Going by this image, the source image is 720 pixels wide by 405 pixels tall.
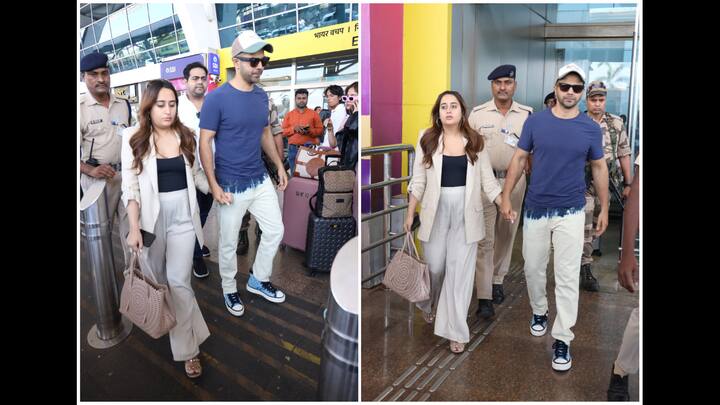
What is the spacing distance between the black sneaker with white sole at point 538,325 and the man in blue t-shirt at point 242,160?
145 centimetres

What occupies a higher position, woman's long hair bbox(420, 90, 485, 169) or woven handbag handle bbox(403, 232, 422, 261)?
woman's long hair bbox(420, 90, 485, 169)

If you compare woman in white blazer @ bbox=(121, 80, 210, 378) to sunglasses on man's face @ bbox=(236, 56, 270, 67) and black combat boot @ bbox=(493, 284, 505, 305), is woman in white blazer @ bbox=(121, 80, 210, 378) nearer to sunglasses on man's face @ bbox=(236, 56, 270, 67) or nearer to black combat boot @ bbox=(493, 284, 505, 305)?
sunglasses on man's face @ bbox=(236, 56, 270, 67)

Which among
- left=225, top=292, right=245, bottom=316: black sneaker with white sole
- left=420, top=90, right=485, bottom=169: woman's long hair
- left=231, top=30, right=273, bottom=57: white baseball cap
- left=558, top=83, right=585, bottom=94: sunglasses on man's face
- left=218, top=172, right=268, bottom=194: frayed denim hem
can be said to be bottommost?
left=225, top=292, right=245, bottom=316: black sneaker with white sole

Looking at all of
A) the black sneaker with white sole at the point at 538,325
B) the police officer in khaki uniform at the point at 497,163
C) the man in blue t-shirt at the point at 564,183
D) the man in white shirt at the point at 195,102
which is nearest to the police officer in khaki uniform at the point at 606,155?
the police officer in khaki uniform at the point at 497,163

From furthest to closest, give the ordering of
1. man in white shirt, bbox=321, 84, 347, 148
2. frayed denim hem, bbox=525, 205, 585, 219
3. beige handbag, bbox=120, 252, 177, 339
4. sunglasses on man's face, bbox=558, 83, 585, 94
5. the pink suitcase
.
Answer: the pink suitcase
man in white shirt, bbox=321, 84, 347, 148
frayed denim hem, bbox=525, 205, 585, 219
sunglasses on man's face, bbox=558, 83, 585, 94
beige handbag, bbox=120, 252, 177, 339

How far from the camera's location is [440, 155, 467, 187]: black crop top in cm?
258

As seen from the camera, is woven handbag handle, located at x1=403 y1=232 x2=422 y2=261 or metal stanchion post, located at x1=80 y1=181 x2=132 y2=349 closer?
metal stanchion post, located at x1=80 y1=181 x2=132 y2=349

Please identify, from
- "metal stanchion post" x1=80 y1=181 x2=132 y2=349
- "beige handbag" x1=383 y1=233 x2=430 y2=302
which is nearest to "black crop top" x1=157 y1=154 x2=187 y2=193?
"metal stanchion post" x1=80 y1=181 x2=132 y2=349

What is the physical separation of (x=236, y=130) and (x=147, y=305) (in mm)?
1098

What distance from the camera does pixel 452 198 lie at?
2600mm

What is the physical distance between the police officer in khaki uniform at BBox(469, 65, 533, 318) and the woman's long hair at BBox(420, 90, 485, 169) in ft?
2.08

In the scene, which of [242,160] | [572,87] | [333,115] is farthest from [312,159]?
[572,87]
